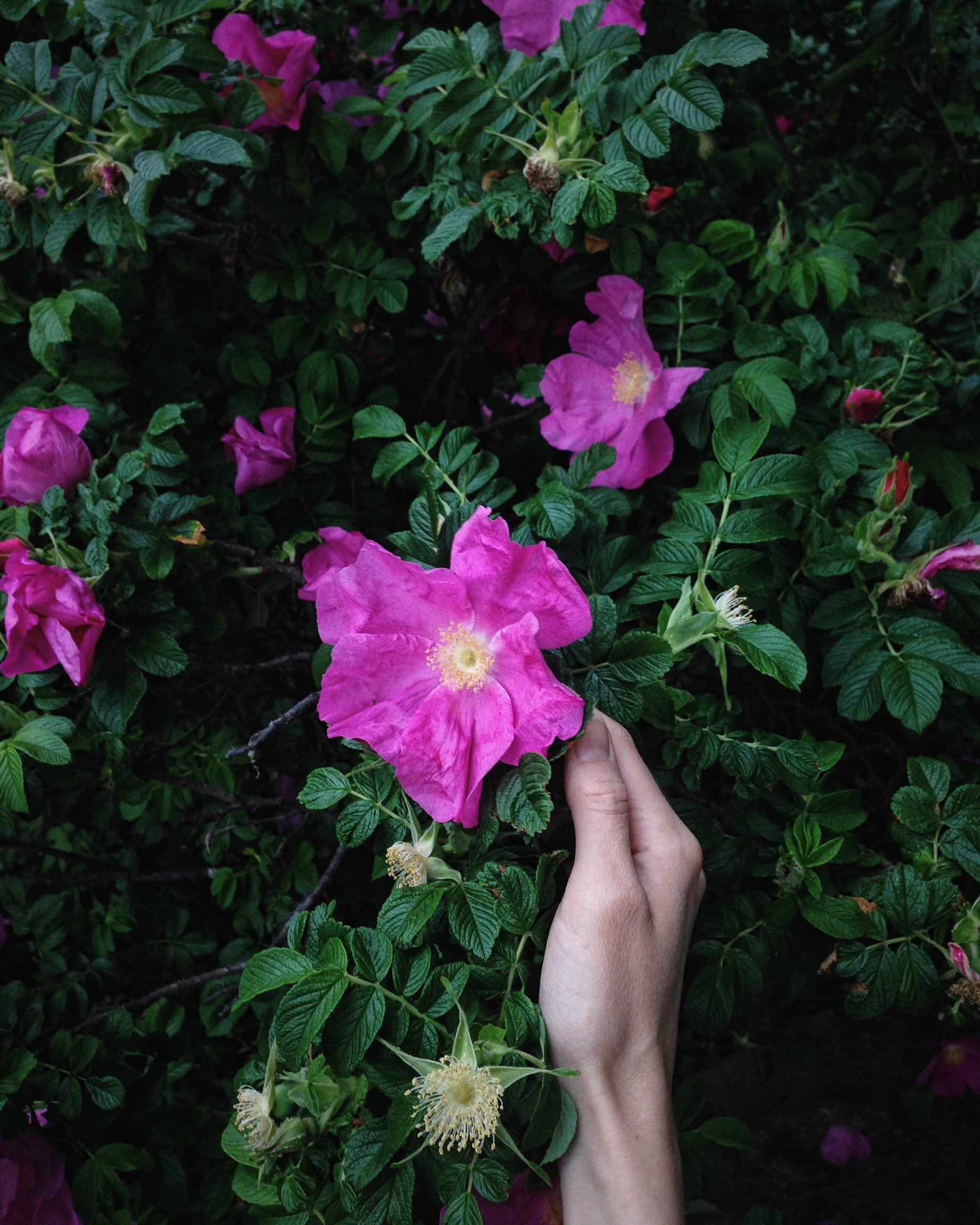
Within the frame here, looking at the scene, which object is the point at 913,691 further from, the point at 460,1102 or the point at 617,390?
the point at 460,1102

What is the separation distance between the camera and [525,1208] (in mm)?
1060

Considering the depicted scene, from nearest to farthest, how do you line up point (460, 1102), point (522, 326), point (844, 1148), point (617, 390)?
point (460, 1102), point (617, 390), point (522, 326), point (844, 1148)

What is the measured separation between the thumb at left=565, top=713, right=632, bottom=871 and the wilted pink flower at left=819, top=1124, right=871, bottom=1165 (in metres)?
1.48

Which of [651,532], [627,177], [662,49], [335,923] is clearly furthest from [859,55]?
[335,923]

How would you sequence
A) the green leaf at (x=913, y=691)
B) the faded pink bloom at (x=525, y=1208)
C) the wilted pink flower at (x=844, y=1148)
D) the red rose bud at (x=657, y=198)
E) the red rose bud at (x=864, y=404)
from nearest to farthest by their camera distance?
the faded pink bloom at (x=525, y=1208) → the green leaf at (x=913, y=691) → the red rose bud at (x=864, y=404) → the red rose bud at (x=657, y=198) → the wilted pink flower at (x=844, y=1148)

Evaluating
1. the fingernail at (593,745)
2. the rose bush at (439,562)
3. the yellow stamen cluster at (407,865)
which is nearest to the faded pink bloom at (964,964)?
the rose bush at (439,562)

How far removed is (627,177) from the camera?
3.83 ft

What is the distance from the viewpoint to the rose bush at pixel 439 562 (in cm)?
95

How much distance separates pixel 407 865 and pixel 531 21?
1204mm

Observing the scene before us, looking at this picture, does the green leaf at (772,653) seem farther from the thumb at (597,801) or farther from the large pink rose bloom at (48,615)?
the large pink rose bloom at (48,615)

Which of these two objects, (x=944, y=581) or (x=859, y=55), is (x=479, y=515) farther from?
(x=859, y=55)

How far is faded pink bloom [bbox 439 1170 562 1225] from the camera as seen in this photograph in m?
1.05

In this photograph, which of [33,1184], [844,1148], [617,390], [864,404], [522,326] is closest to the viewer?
[33,1184]

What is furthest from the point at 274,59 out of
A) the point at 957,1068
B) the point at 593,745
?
the point at 957,1068
